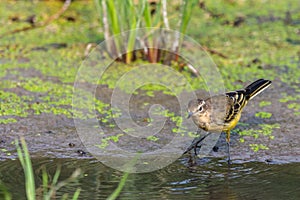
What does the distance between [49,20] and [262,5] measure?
4.21 metres

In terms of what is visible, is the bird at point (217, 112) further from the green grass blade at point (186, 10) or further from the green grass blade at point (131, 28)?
the green grass blade at point (131, 28)

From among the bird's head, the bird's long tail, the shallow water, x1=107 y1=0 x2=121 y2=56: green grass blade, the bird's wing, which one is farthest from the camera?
x1=107 y1=0 x2=121 y2=56: green grass blade

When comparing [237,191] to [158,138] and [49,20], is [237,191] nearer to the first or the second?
[158,138]

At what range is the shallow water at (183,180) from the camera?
5.76 metres

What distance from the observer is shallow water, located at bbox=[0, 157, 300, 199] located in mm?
5762

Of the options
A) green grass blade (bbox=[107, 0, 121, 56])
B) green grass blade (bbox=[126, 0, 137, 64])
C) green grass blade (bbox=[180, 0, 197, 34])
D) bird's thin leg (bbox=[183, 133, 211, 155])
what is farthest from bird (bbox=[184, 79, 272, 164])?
green grass blade (bbox=[107, 0, 121, 56])

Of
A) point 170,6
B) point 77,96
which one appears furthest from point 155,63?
point 170,6

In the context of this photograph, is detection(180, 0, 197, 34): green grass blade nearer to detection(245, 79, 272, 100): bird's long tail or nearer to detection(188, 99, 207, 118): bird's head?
detection(245, 79, 272, 100): bird's long tail

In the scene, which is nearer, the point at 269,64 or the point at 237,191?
the point at 237,191

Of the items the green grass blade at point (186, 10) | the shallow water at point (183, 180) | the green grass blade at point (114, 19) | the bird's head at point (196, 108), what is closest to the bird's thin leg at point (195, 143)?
the shallow water at point (183, 180)

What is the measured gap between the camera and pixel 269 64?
9836mm

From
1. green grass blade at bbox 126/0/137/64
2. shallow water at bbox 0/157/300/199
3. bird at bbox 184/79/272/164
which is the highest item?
green grass blade at bbox 126/0/137/64

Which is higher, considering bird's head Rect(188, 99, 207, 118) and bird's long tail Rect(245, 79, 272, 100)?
bird's long tail Rect(245, 79, 272, 100)

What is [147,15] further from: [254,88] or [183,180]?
[183,180]
